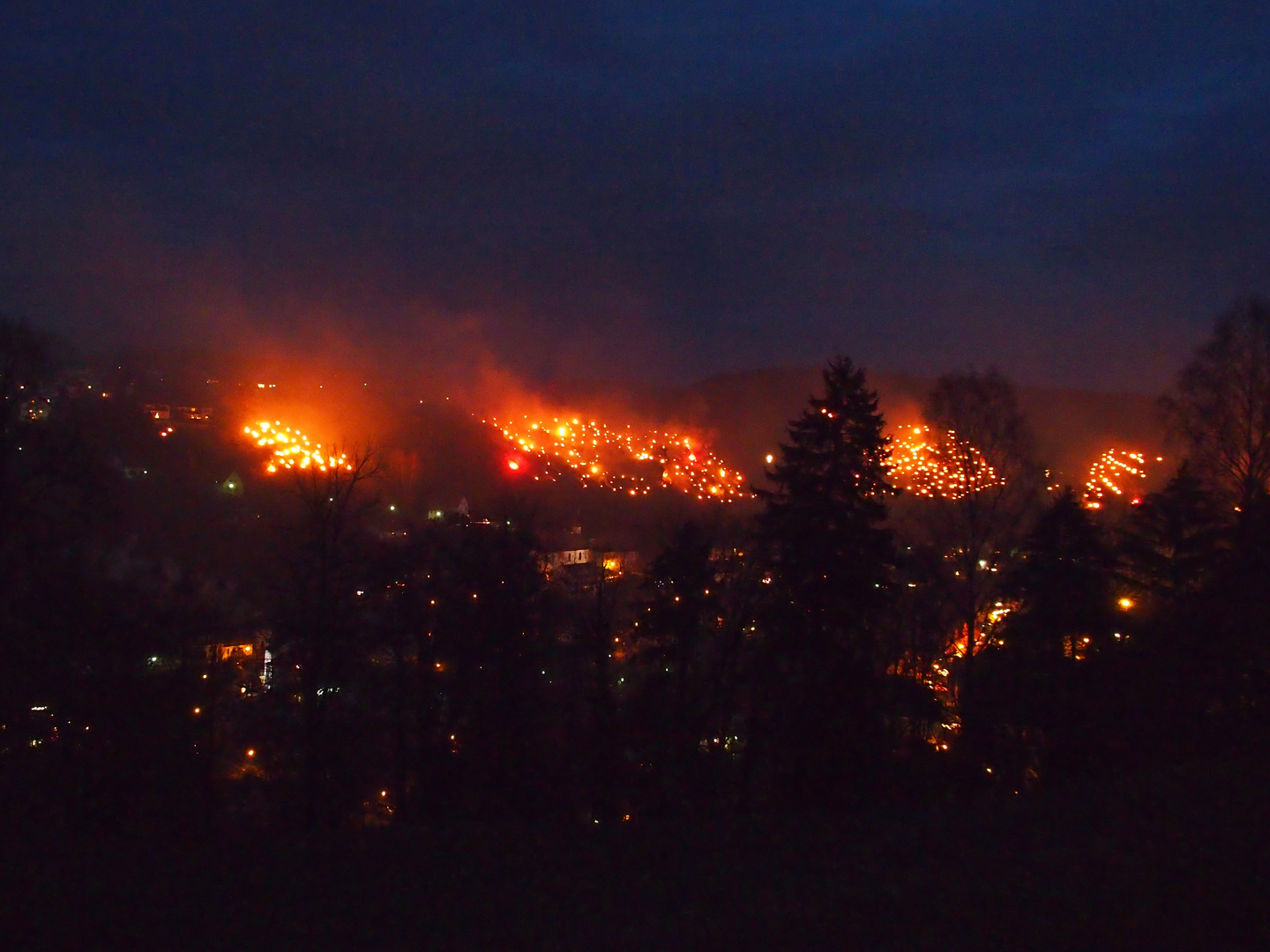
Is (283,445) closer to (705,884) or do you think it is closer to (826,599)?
(826,599)

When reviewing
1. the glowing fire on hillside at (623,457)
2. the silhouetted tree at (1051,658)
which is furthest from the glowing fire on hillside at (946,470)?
the glowing fire on hillside at (623,457)

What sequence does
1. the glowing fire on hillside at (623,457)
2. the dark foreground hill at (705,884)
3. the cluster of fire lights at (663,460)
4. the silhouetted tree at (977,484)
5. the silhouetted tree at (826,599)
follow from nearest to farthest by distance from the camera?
1. the dark foreground hill at (705,884)
2. the silhouetted tree at (826,599)
3. the silhouetted tree at (977,484)
4. the cluster of fire lights at (663,460)
5. the glowing fire on hillside at (623,457)

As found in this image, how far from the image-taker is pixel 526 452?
4744 centimetres

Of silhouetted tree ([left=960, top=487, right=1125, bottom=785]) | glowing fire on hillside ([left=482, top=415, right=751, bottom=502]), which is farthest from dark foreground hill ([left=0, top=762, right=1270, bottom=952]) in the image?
glowing fire on hillside ([left=482, top=415, right=751, bottom=502])

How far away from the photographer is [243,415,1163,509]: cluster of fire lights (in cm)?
2017

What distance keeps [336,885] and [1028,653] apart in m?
14.0

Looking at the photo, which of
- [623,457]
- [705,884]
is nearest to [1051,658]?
[705,884]

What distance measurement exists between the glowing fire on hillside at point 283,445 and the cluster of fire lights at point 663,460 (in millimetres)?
34

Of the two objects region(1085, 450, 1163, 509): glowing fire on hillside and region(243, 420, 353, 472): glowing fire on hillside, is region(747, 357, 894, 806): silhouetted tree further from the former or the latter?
region(1085, 450, 1163, 509): glowing fire on hillside

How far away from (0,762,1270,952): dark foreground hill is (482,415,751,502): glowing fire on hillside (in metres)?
29.1

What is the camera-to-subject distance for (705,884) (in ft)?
24.1

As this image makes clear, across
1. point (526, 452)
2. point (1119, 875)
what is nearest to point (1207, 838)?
point (1119, 875)

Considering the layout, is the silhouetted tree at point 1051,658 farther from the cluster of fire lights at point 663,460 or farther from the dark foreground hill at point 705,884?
the dark foreground hill at point 705,884

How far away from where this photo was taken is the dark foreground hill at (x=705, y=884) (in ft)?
19.5
